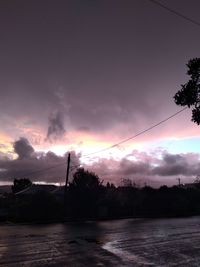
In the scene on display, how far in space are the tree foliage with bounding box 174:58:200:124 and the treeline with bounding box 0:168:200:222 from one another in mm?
36663

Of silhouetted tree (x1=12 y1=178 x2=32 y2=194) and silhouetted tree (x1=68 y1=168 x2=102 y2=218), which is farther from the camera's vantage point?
silhouetted tree (x1=12 y1=178 x2=32 y2=194)

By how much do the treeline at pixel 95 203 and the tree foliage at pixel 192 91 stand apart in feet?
120

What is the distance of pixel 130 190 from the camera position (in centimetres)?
6188

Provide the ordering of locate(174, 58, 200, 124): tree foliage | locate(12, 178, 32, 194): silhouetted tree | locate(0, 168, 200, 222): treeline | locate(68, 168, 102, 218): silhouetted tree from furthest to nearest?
1. locate(12, 178, 32, 194): silhouetted tree
2. locate(68, 168, 102, 218): silhouetted tree
3. locate(0, 168, 200, 222): treeline
4. locate(174, 58, 200, 124): tree foliage

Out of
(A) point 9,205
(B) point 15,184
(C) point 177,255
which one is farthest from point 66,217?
(B) point 15,184

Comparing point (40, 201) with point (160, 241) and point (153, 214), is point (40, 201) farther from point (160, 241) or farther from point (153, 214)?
point (160, 241)

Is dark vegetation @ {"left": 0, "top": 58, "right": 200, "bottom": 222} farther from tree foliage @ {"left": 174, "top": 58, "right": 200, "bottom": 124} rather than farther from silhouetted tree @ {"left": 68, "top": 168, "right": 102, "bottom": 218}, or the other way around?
tree foliage @ {"left": 174, "top": 58, "right": 200, "bottom": 124}

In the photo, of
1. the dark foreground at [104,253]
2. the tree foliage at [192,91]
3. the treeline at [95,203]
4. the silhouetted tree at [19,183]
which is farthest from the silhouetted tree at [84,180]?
the silhouetted tree at [19,183]

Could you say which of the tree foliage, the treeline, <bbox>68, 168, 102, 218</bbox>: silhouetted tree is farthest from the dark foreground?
<bbox>68, 168, 102, 218</bbox>: silhouetted tree

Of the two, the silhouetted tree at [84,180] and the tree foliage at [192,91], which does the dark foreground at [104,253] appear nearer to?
the tree foliage at [192,91]

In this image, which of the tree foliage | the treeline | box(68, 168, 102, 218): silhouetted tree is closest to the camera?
the tree foliage

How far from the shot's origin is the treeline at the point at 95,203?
159ft

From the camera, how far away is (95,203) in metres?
55.2

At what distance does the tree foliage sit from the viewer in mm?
11445
